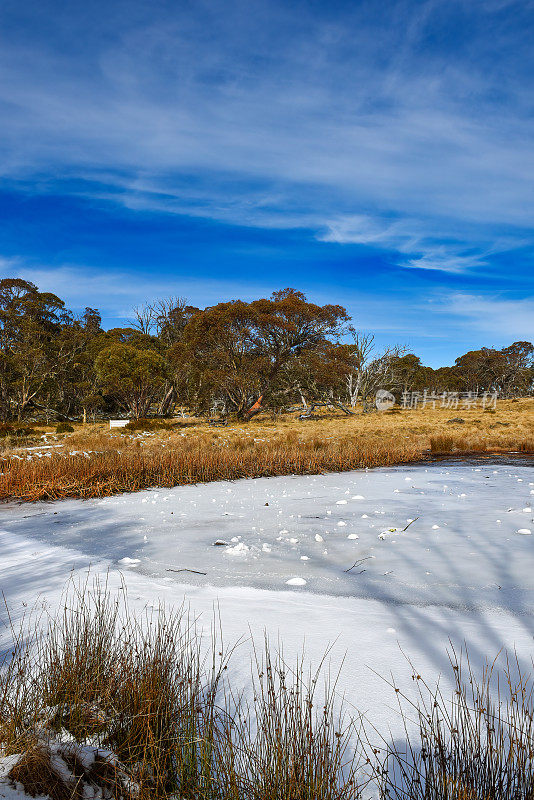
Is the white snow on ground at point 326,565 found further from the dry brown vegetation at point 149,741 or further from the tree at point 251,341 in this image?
the tree at point 251,341

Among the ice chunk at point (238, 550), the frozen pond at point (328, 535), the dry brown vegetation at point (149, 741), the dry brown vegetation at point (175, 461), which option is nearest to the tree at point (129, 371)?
the dry brown vegetation at point (175, 461)

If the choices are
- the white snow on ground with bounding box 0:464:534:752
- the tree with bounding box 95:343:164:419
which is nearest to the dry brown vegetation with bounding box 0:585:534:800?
the white snow on ground with bounding box 0:464:534:752

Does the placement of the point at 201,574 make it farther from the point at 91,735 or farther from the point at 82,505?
the point at 82,505

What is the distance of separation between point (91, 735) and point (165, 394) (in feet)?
109

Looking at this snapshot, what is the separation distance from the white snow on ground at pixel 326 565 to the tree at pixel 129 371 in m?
17.5

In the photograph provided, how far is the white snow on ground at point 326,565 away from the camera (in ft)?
10.8

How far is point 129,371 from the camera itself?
85.0 ft

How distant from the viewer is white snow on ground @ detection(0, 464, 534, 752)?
329 cm

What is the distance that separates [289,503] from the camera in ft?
27.6

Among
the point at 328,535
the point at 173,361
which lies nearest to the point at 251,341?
the point at 173,361

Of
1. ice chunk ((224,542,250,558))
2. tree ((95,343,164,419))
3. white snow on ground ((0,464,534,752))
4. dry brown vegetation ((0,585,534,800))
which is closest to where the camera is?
dry brown vegetation ((0,585,534,800))

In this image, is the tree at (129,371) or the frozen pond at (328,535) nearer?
the frozen pond at (328,535)

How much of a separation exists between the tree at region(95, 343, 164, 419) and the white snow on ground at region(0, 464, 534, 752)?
17.5 meters

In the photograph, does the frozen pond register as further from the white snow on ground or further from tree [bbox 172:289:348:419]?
tree [bbox 172:289:348:419]
